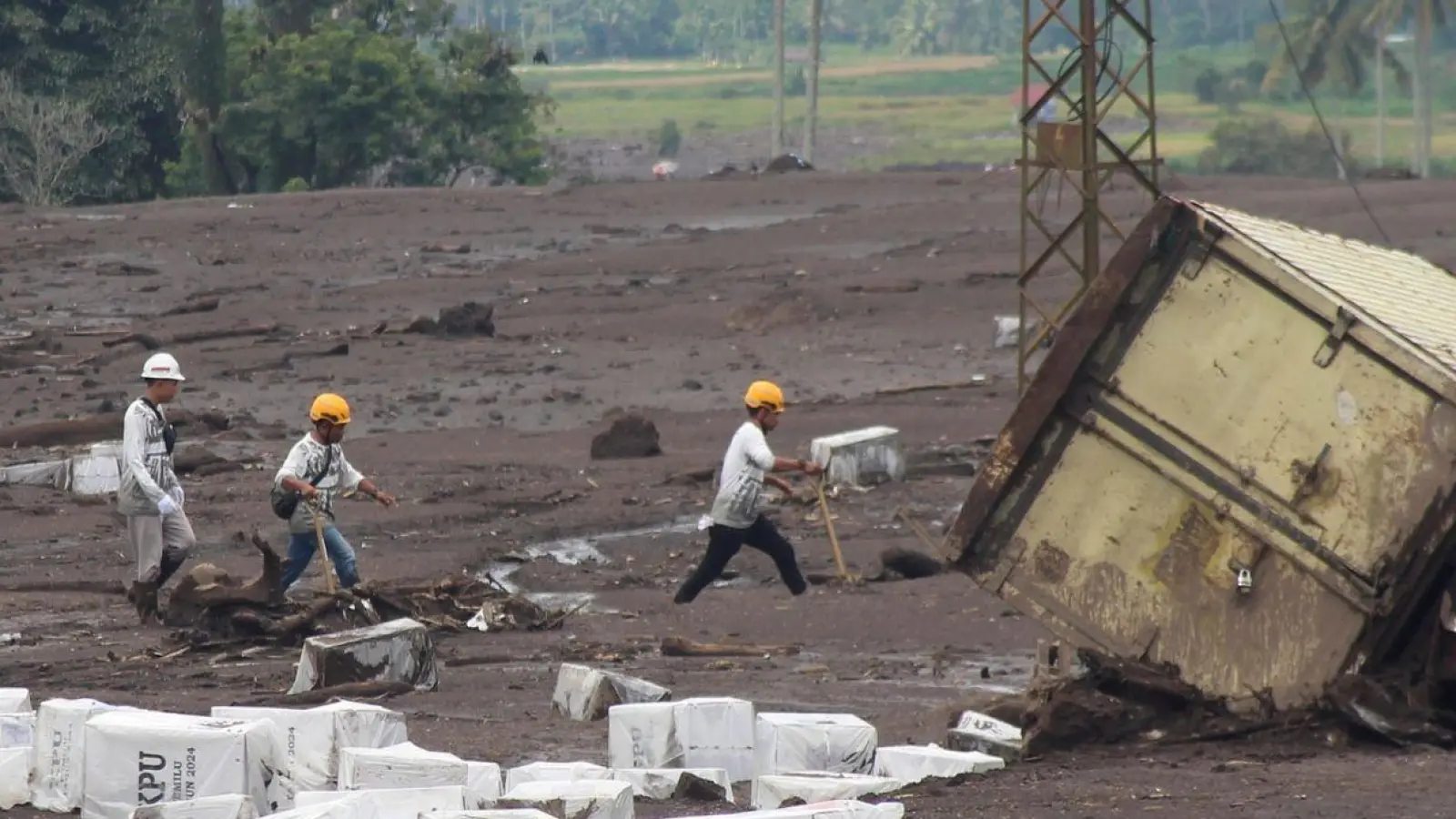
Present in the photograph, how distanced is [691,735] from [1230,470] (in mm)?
2189

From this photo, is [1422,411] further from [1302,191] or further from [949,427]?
[1302,191]

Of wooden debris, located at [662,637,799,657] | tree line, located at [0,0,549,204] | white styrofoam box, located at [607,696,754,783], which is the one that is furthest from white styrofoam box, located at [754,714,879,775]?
tree line, located at [0,0,549,204]

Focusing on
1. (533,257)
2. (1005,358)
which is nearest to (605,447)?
(1005,358)

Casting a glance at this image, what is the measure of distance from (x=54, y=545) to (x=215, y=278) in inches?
666

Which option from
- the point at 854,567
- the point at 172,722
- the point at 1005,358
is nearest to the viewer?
the point at 172,722

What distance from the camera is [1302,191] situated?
39.6 m

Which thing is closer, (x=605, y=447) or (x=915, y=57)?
(x=605, y=447)

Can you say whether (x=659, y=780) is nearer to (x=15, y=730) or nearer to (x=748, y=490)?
(x=15, y=730)

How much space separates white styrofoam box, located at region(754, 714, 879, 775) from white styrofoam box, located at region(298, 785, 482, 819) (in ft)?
5.08

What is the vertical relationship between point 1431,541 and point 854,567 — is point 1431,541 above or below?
above

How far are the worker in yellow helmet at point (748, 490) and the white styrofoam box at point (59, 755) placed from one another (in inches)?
226

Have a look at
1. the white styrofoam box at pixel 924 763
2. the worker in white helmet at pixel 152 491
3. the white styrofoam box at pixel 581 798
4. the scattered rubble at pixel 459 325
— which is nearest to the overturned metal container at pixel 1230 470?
the white styrofoam box at pixel 924 763

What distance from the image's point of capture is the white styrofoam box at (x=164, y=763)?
28.3 ft

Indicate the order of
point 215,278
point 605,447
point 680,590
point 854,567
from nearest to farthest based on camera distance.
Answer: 1. point 680,590
2. point 854,567
3. point 605,447
4. point 215,278
